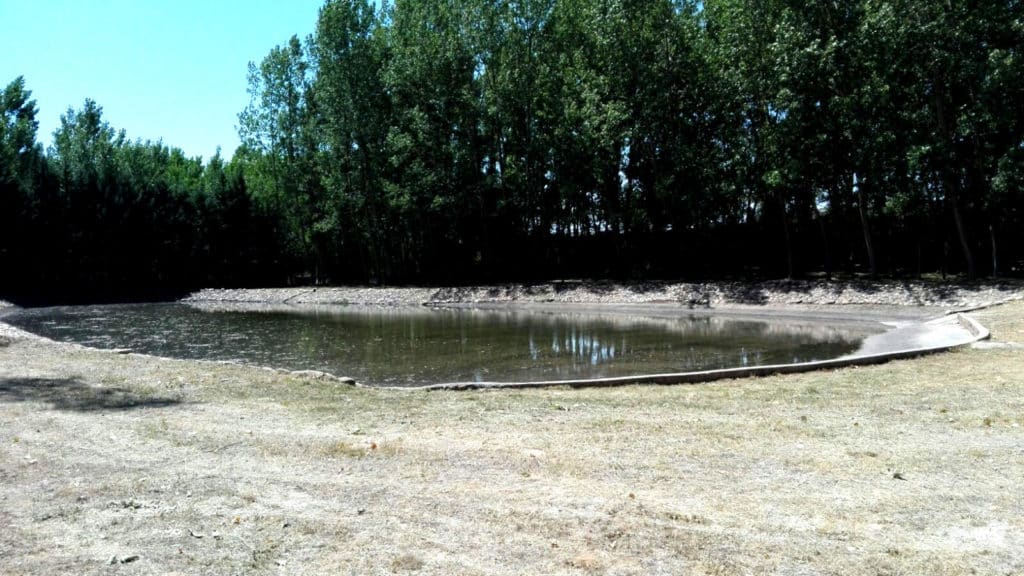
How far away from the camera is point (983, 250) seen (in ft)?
96.7

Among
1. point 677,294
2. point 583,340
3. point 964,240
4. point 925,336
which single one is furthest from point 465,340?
point 964,240

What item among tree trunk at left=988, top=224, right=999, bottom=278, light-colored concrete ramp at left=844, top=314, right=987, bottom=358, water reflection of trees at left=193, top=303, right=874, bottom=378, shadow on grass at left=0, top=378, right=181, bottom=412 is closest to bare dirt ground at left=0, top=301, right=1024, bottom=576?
shadow on grass at left=0, top=378, right=181, bottom=412

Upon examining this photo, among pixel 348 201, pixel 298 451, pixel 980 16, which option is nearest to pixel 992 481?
pixel 298 451

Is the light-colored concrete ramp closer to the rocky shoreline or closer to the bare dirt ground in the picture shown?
the rocky shoreline

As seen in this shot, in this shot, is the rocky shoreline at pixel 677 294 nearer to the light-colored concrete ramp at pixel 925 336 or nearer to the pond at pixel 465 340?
the pond at pixel 465 340

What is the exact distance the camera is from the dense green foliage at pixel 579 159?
27.5 meters

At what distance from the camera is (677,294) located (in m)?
31.6

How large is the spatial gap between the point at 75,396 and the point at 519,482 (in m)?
7.18

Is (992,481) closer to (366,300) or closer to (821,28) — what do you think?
(821,28)

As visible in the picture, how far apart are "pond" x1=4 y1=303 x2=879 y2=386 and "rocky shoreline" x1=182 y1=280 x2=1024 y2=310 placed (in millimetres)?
2443

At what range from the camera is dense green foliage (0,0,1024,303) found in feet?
90.3

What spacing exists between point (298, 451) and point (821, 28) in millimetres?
28939

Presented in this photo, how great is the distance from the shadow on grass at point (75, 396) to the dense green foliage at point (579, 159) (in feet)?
85.8

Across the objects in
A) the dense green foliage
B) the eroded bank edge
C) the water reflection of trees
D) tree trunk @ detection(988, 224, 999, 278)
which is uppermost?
the dense green foliage
